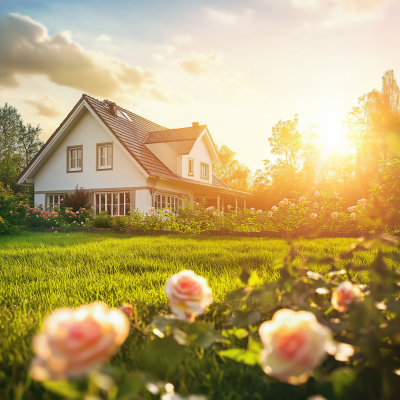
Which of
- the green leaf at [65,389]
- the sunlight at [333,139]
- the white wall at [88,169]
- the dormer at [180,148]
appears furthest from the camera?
the sunlight at [333,139]

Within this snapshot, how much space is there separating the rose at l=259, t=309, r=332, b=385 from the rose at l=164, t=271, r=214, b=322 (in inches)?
19.1

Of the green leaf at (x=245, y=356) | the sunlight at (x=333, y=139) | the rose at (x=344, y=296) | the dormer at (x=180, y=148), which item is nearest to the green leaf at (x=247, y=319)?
the green leaf at (x=245, y=356)

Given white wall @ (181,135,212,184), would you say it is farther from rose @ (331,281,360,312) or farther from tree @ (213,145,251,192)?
tree @ (213,145,251,192)

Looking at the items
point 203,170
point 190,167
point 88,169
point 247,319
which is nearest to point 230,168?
point 203,170

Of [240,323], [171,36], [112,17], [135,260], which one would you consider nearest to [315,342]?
[240,323]

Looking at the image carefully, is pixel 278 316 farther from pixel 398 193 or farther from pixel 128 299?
pixel 398 193

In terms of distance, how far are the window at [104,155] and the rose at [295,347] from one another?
17.8m

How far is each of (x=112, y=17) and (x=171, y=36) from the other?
4.66 feet

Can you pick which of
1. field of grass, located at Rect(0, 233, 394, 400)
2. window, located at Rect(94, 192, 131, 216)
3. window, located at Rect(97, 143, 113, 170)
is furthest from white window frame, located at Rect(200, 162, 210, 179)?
field of grass, located at Rect(0, 233, 394, 400)

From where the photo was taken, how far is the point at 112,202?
57.1 feet

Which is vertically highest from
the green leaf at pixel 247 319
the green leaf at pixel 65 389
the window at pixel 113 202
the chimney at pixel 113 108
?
the chimney at pixel 113 108

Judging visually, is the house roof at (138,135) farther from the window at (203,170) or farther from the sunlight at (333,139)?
the sunlight at (333,139)

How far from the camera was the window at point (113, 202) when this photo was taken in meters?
17.1

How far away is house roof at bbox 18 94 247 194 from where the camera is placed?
1650cm
